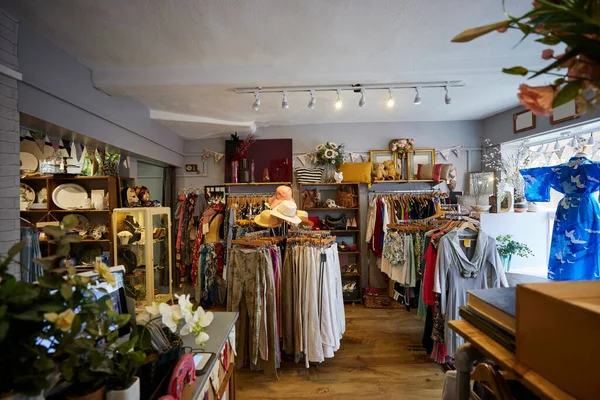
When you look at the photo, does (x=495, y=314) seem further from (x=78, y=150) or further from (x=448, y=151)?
(x=448, y=151)

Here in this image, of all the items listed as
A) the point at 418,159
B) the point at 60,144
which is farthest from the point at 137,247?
the point at 418,159

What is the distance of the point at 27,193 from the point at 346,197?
4.03m

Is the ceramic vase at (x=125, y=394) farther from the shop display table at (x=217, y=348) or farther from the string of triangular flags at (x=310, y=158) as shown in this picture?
the string of triangular flags at (x=310, y=158)

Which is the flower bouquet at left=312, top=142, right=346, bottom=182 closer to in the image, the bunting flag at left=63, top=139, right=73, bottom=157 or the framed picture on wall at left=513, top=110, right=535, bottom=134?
the framed picture on wall at left=513, top=110, right=535, bottom=134

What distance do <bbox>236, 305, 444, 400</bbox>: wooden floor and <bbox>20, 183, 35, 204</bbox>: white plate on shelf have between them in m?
3.09

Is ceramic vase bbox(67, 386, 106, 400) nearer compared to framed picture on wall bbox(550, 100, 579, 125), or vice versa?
ceramic vase bbox(67, 386, 106, 400)

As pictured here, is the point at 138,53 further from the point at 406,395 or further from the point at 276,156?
the point at 406,395

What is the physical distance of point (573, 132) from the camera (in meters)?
2.90

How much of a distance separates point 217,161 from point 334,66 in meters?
2.69

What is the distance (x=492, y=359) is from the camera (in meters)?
0.57

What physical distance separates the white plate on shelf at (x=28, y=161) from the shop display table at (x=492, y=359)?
11.6ft

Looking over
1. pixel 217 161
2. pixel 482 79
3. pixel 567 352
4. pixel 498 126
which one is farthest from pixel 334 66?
pixel 498 126

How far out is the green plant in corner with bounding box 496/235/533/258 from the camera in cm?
269

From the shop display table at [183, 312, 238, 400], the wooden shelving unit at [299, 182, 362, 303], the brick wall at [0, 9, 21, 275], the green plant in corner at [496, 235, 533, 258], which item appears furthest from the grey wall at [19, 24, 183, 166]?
the green plant in corner at [496, 235, 533, 258]
